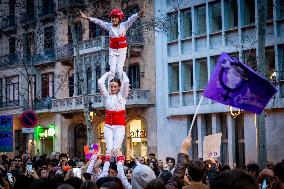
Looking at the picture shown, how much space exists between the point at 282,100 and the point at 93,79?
1301 cm

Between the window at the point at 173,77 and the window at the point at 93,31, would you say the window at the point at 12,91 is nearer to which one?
the window at the point at 93,31

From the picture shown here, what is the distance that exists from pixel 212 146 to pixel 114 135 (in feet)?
9.38

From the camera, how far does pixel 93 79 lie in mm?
37094

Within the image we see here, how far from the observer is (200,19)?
32688 millimetres

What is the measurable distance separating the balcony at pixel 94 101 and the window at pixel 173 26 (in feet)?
10.7

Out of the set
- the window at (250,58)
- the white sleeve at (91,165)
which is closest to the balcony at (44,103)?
the window at (250,58)

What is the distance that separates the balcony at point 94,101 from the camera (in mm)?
34219

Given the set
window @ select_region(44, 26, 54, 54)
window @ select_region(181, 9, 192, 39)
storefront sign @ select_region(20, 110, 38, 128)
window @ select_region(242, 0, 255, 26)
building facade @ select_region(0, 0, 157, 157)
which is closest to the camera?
storefront sign @ select_region(20, 110, 38, 128)

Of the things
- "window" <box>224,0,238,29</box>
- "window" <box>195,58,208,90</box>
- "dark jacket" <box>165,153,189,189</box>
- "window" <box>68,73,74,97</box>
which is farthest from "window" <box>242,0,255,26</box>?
"dark jacket" <box>165,153,189,189</box>

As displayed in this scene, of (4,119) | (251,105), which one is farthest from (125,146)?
(251,105)

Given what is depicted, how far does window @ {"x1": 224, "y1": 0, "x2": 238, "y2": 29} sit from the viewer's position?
1219 inches

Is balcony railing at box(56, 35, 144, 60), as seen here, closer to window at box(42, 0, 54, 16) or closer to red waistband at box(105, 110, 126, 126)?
window at box(42, 0, 54, 16)

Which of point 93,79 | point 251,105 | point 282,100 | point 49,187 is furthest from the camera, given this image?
point 93,79

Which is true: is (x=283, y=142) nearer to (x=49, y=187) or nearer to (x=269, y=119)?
(x=269, y=119)
